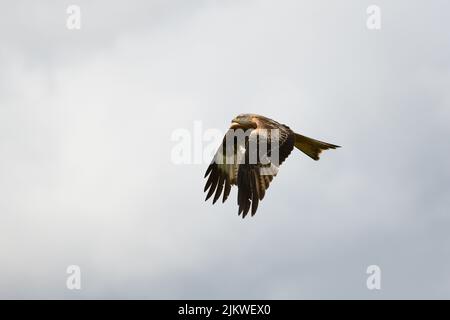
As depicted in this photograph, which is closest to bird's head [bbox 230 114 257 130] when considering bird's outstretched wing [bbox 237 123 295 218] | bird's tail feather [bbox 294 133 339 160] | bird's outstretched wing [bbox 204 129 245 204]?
bird's outstretched wing [bbox 204 129 245 204]

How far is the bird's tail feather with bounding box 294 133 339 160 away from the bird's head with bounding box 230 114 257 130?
105 centimetres

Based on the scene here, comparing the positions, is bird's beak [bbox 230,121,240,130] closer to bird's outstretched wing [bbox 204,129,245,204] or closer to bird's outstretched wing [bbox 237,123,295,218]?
bird's outstretched wing [bbox 204,129,245,204]

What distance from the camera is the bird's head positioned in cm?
1833

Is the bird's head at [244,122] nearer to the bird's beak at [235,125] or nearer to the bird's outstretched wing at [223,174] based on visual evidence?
the bird's beak at [235,125]

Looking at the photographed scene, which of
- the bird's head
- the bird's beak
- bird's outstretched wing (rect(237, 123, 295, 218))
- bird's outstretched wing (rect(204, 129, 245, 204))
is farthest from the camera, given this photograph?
bird's outstretched wing (rect(204, 129, 245, 204))

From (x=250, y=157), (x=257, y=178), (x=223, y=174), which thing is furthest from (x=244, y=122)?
(x=257, y=178)

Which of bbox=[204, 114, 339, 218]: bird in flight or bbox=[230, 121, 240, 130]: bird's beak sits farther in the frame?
bbox=[230, 121, 240, 130]: bird's beak

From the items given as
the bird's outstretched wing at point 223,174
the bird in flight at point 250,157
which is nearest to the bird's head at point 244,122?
the bird in flight at point 250,157

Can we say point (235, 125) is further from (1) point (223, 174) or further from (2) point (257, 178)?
(2) point (257, 178)

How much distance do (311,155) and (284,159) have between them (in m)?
2.38

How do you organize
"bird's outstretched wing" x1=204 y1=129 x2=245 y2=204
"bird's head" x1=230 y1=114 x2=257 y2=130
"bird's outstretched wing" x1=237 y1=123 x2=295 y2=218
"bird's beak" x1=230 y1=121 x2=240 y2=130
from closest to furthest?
"bird's outstretched wing" x1=237 y1=123 x2=295 y2=218 → "bird's head" x1=230 y1=114 x2=257 y2=130 → "bird's beak" x1=230 y1=121 x2=240 y2=130 → "bird's outstretched wing" x1=204 y1=129 x2=245 y2=204

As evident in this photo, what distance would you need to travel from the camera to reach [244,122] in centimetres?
1845

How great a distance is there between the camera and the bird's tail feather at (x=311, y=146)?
1911cm
